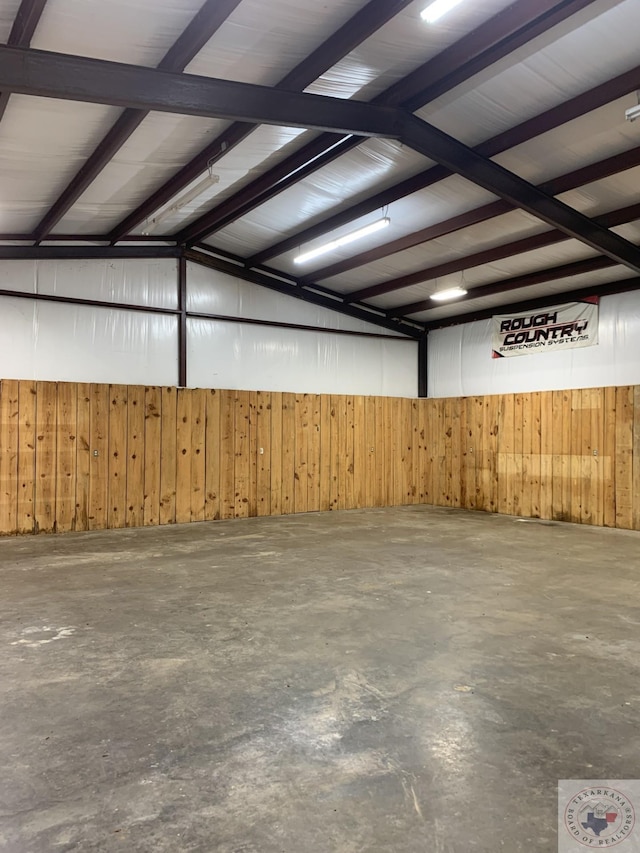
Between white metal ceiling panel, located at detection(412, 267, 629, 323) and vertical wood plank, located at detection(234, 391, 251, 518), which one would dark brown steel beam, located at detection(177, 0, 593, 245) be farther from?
white metal ceiling panel, located at detection(412, 267, 629, 323)

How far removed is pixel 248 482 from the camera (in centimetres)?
928

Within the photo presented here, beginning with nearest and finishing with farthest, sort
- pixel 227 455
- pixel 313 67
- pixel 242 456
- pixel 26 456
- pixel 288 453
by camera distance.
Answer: pixel 313 67 < pixel 26 456 < pixel 227 455 < pixel 242 456 < pixel 288 453

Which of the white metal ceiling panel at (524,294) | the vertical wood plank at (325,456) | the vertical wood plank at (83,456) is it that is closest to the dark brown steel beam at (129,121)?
the vertical wood plank at (83,456)

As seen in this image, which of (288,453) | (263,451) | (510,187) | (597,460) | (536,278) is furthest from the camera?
(288,453)

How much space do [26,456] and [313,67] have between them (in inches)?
234

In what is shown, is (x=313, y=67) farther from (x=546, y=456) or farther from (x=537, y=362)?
(x=546, y=456)

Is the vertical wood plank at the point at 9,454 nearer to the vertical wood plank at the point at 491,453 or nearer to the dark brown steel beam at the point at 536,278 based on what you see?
the dark brown steel beam at the point at 536,278

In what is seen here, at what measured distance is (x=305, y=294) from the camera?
10.2m

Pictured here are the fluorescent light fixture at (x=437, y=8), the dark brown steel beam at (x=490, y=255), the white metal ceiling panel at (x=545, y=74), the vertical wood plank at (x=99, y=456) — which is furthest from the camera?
the vertical wood plank at (x=99, y=456)

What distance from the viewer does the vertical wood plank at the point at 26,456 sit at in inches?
295

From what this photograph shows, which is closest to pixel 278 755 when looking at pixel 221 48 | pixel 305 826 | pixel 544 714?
pixel 305 826

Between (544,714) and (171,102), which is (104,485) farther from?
(544,714)

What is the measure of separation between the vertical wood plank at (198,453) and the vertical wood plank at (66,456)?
171 centimetres

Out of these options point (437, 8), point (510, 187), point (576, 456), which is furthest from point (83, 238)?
point (576, 456)
